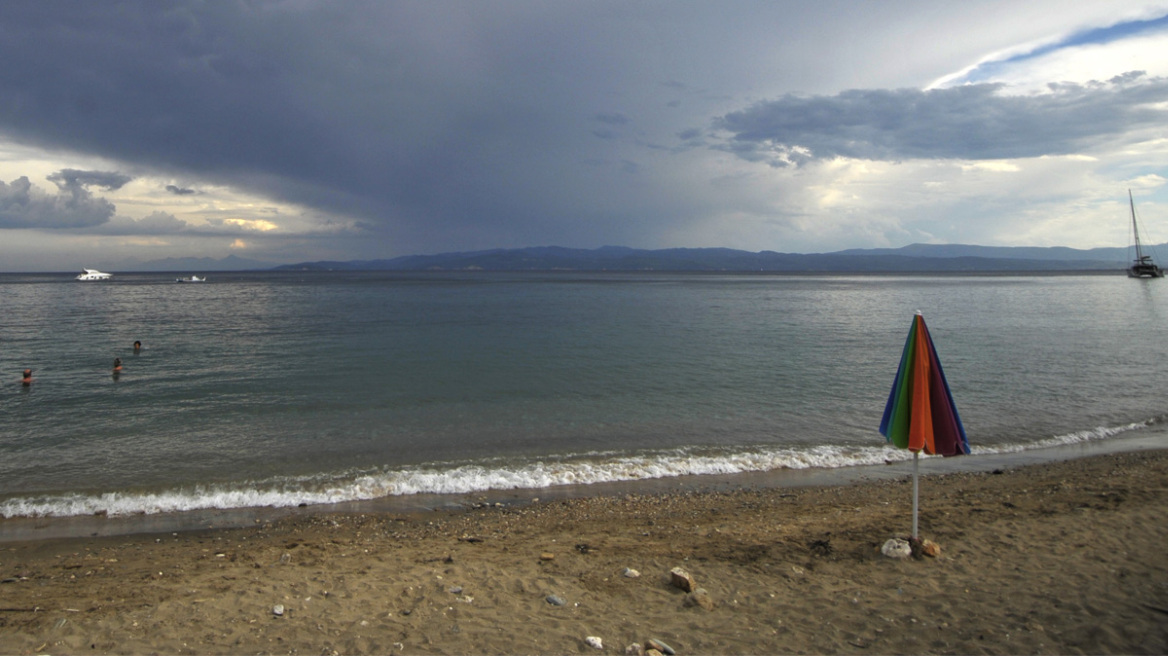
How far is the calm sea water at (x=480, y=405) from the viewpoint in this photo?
13609 mm

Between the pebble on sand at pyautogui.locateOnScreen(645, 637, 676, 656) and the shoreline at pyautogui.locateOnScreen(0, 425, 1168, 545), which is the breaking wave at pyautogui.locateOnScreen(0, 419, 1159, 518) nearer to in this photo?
the shoreline at pyautogui.locateOnScreen(0, 425, 1168, 545)

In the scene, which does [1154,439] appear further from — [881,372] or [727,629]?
[727,629]

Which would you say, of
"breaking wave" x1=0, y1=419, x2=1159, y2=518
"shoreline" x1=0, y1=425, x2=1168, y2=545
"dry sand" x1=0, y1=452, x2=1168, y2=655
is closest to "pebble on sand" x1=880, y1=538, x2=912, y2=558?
"dry sand" x1=0, y1=452, x2=1168, y2=655

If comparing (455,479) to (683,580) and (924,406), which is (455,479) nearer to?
(683,580)

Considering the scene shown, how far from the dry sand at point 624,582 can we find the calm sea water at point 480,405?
117 inches

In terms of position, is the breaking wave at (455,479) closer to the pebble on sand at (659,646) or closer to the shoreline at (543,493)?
the shoreline at (543,493)

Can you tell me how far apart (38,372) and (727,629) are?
3182cm

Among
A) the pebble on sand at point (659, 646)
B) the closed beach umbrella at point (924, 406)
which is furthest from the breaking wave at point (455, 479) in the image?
the pebble on sand at point (659, 646)

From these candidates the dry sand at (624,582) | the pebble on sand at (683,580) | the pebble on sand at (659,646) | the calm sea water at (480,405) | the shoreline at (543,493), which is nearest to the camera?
the pebble on sand at (659,646)

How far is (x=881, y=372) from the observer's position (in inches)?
1016

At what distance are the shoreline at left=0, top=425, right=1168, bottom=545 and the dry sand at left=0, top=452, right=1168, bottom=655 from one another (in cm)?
57

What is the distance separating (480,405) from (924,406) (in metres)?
15.2

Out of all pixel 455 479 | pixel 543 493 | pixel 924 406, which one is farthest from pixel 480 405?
pixel 924 406

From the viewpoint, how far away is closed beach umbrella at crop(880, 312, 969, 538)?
7.30 meters
